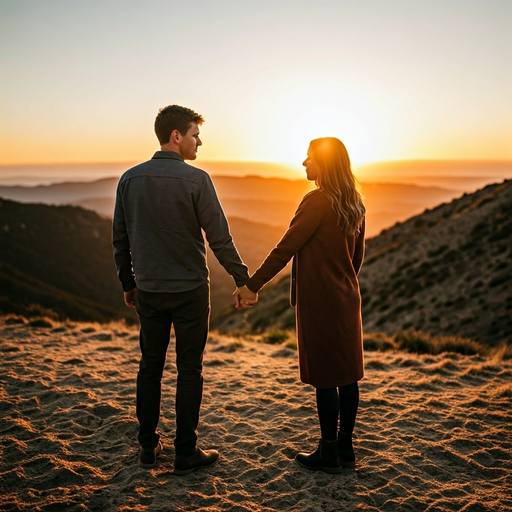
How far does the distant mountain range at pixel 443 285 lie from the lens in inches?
532

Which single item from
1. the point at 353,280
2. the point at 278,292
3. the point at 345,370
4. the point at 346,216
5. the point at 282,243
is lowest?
the point at 278,292

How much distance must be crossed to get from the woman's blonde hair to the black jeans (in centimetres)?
112

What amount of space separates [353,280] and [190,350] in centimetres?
131

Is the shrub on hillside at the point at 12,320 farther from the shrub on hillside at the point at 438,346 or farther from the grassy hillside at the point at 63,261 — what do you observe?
the grassy hillside at the point at 63,261

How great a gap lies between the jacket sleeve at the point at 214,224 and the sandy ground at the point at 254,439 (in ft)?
5.43

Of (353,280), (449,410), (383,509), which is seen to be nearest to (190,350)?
(353,280)

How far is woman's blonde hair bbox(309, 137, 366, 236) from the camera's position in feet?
10.1

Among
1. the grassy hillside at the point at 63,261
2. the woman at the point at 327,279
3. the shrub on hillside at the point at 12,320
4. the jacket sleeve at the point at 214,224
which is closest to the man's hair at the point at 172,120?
the jacket sleeve at the point at 214,224

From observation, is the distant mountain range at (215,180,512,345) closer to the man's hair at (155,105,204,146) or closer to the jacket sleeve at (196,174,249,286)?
the jacket sleeve at (196,174,249,286)

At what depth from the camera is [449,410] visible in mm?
4805

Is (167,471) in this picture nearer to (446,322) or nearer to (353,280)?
(353,280)

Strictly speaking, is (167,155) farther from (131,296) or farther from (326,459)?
(326,459)

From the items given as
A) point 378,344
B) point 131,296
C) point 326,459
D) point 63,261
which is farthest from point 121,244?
point 63,261

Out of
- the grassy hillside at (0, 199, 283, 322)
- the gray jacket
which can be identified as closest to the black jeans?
the gray jacket
